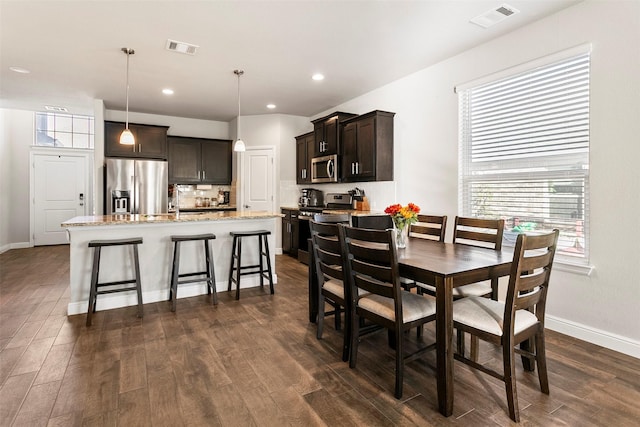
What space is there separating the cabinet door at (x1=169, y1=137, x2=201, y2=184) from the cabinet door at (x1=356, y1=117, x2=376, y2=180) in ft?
11.8

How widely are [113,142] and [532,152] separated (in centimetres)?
644

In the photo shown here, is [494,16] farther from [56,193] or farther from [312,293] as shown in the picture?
[56,193]

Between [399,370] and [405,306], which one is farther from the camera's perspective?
[405,306]

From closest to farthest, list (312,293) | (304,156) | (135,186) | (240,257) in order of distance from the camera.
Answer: (312,293) < (240,257) < (135,186) < (304,156)

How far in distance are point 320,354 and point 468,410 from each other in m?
1.05

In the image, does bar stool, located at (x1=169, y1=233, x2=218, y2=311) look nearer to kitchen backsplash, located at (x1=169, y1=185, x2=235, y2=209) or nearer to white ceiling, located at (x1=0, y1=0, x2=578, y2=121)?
white ceiling, located at (x1=0, y1=0, x2=578, y2=121)

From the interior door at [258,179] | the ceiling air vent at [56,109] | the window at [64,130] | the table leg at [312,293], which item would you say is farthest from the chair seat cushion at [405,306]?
the window at [64,130]

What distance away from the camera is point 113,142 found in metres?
6.06

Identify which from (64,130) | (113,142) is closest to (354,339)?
(113,142)

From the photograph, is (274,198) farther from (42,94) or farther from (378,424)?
(378,424)

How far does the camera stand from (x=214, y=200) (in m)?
7.36

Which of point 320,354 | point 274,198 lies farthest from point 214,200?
point 320,354

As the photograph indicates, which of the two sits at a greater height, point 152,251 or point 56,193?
point 56,193

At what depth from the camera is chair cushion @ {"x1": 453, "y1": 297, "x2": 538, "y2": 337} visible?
187 cm
